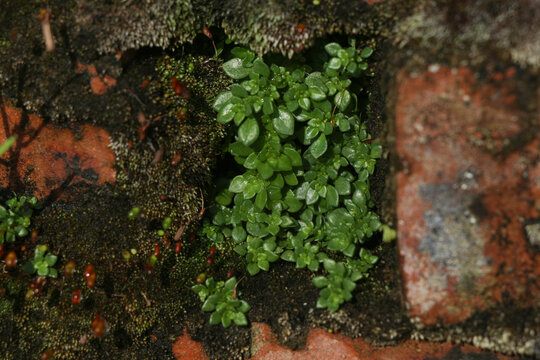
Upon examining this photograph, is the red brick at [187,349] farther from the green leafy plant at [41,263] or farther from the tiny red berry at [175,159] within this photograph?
the tiny red berry at [175,159]

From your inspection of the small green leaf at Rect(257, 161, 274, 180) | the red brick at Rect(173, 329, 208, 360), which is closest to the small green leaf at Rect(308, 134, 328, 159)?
the small green leaf at Rect(257, 161, 274, 180)

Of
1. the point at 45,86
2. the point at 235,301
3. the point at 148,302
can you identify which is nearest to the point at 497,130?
the point at 235,301

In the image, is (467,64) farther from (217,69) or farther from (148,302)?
(148,302)

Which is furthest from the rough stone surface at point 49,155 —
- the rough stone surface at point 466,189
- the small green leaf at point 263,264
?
the rough stone surface at point 466,189

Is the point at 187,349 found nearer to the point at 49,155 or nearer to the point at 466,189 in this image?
the point at 49,155

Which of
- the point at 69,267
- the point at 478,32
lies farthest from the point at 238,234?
the point at 478,32

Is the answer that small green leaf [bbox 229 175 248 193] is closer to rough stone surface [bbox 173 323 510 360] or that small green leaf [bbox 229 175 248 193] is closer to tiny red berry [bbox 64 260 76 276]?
rough stone surface [bbox 173 323 510 360]
